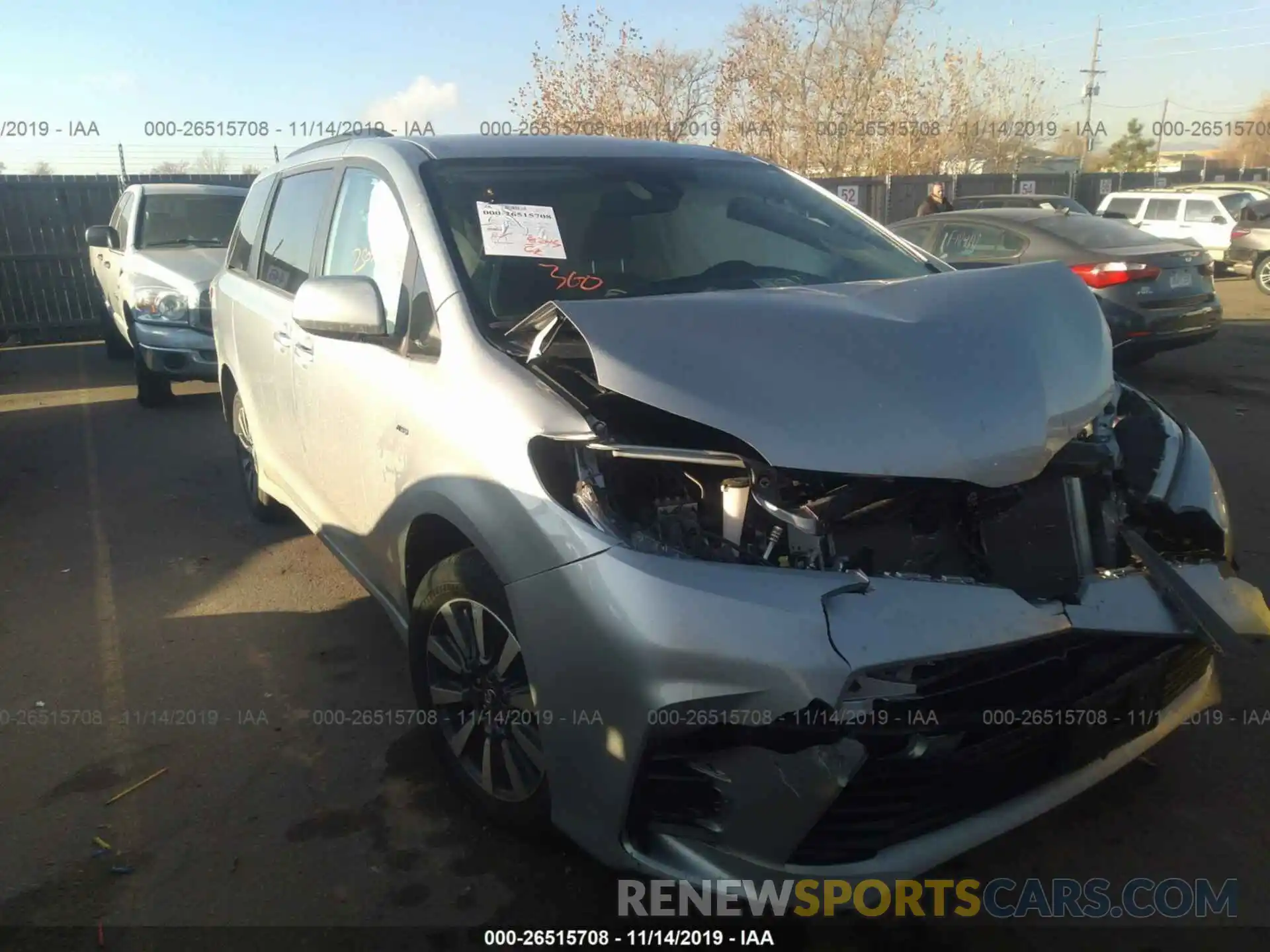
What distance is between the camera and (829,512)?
2.19 meters

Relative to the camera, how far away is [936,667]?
1979 mm

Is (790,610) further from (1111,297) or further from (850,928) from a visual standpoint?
(1111,297)

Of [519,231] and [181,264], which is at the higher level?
[519,231]

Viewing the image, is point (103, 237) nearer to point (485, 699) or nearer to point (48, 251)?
point (48, 251)

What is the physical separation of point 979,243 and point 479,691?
25.9 feet

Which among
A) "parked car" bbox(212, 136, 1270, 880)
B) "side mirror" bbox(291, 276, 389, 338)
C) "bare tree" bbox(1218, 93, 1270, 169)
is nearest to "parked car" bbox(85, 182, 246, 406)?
"side mirror" bbox(291, 276, 389, 338)

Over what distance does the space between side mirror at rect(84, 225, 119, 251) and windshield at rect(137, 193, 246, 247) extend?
0.24 m

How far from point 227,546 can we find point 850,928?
395cm

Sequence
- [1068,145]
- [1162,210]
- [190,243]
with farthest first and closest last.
A: [1068,145], [1162,210], [190,243]

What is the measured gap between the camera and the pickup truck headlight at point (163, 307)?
324 inches

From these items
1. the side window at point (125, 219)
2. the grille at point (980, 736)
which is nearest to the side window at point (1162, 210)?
the side window at point (125, 219)

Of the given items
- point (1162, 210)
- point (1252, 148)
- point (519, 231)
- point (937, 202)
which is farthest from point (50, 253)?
point (1252, 148)

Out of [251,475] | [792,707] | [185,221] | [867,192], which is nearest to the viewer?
[792,707]

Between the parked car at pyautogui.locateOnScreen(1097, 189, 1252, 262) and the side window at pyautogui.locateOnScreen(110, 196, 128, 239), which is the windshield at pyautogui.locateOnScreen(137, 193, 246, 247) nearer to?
the side window at pyautogui.locateOnScreen(110, 196, 128, 239)
